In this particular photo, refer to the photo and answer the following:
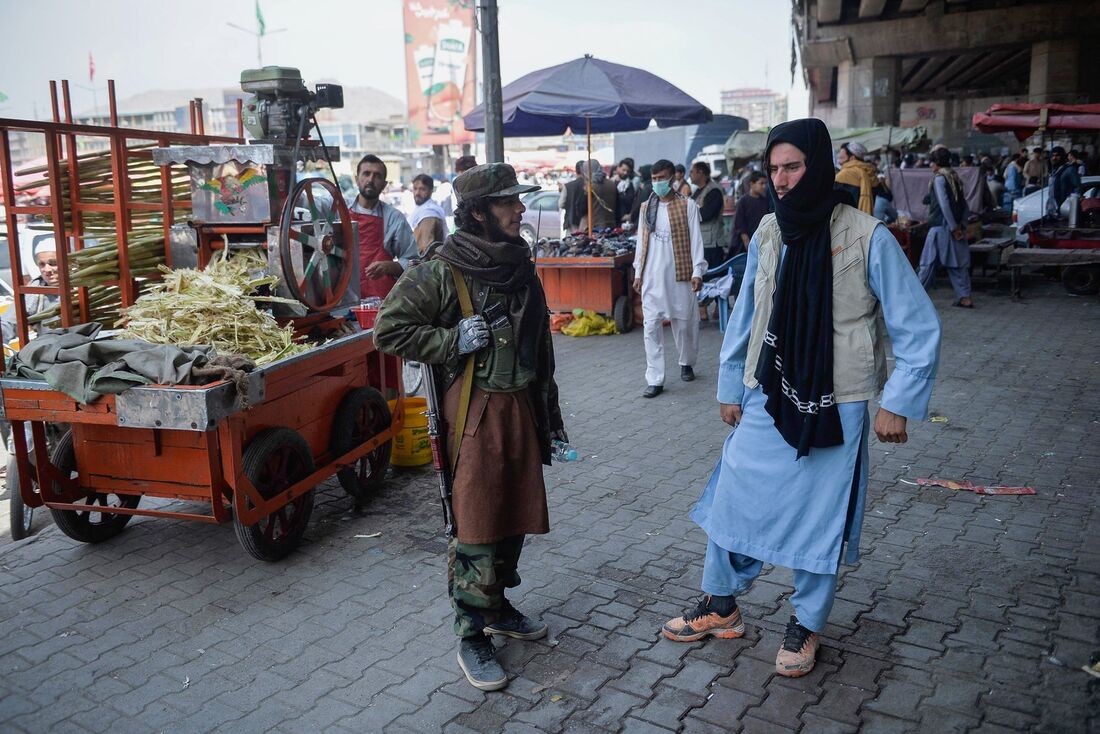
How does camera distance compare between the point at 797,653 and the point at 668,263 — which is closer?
the point at 797,653

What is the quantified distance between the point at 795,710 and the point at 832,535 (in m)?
0.64

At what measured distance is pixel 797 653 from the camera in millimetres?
3377

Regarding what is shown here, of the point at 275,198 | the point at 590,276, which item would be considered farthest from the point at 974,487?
the point at 590,276

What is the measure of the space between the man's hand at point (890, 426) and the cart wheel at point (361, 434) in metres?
3.08

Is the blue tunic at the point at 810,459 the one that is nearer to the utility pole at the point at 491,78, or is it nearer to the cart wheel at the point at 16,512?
the cart wheel at the point at 16,512

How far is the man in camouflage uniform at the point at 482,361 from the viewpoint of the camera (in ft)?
10.8

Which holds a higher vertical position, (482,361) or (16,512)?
(482,361)

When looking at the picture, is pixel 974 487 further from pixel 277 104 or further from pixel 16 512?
pixel 16 512

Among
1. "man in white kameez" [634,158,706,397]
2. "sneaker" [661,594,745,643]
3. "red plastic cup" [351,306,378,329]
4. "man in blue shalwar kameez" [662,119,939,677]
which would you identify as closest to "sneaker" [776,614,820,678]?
"man in blue shalwar kameez" [662,119,939,677]

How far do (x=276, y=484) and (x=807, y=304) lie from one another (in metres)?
2.83

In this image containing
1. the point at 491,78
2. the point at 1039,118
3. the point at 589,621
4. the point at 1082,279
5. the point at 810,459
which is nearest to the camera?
the point at 810,459

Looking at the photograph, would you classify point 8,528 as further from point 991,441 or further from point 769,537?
point 991,441

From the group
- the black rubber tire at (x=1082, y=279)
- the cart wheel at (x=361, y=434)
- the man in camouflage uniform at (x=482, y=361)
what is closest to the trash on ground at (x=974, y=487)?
the man in camouflage uniform at (x=482, y=361)

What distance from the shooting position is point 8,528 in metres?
5.30
